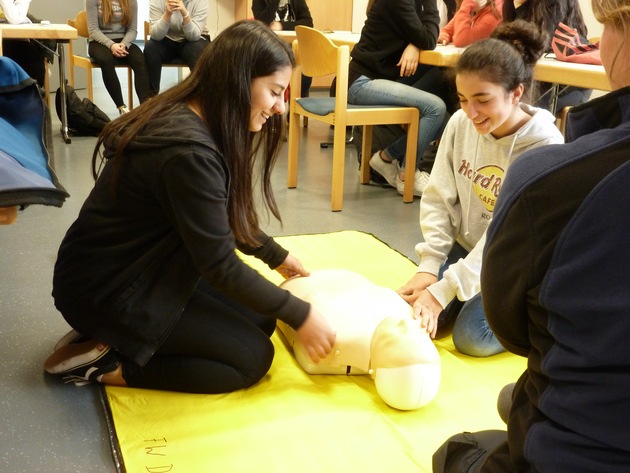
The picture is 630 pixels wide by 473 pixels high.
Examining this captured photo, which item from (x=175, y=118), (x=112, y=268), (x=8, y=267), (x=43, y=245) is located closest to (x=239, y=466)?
(x=112, y=268)

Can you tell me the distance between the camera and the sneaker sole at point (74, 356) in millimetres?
1508

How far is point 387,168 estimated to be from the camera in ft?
10.9

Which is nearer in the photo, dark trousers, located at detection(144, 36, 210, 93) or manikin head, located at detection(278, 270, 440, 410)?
manikin head, located at detection(278, 270, 440, 410)

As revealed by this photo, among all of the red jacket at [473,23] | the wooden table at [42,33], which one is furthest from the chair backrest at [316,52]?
the wooden table at [42,33]

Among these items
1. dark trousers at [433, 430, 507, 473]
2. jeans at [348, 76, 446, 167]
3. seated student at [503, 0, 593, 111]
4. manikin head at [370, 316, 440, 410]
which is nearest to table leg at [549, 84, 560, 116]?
seated student at [503, 0, 593, 111]

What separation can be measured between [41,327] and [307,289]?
2.31 feet

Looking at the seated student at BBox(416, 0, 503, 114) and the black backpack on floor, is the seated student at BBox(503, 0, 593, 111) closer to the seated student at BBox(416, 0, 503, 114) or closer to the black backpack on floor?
the seated student at BBox(416, 0, 503, 114)

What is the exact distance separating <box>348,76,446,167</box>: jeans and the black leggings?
174cm

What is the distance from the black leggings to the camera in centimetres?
150

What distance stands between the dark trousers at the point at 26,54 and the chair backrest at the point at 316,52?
5.67 feet

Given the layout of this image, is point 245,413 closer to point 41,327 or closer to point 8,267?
point 41,327

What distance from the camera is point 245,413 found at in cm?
146

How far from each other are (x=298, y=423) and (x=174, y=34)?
144 inches

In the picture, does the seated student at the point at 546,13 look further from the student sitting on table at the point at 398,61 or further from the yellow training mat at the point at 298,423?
the yellow training mat at the point at 298,423
